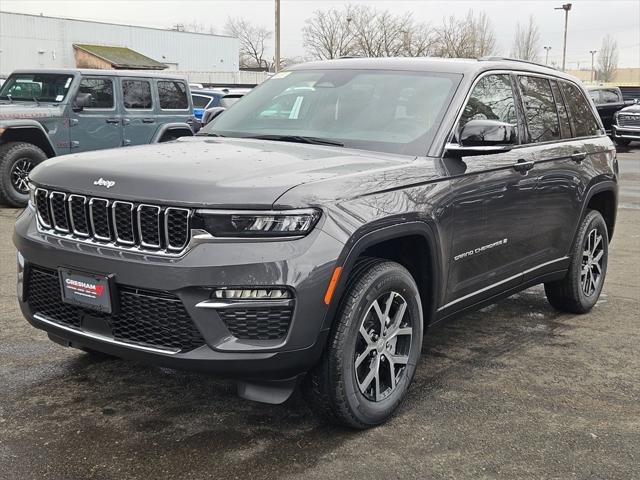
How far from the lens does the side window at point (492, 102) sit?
439 cm

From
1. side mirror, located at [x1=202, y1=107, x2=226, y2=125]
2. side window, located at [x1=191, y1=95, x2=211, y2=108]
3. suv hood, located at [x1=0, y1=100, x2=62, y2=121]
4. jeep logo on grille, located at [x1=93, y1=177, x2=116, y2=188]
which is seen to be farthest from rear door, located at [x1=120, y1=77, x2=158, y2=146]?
jeep logo on grille, located at [x1=93, y1=177, x2=116, y2=188]

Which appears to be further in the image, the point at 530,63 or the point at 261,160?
the point at 530,63

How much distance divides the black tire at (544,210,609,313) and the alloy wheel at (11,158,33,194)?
25.7 ft

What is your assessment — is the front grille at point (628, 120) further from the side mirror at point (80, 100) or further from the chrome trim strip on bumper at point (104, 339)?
the chrome trim strip on bumper at point (104, 339)

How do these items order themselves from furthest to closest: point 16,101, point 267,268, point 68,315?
point 16,101
point 68,315
point 267,268

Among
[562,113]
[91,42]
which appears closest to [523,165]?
[562,113]

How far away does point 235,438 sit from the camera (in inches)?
138

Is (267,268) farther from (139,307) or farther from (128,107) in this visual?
(128,107)

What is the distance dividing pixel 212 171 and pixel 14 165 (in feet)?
27.2

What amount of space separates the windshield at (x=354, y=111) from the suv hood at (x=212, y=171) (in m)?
0.22

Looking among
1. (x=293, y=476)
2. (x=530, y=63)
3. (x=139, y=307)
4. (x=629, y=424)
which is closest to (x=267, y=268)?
(x=139, y=307)

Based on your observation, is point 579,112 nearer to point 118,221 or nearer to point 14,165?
point 118,221

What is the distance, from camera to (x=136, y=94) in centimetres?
1198

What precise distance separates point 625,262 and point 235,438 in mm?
5656
